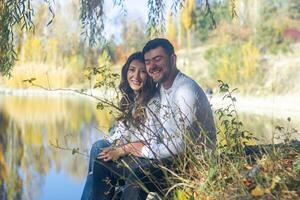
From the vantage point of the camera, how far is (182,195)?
193cm

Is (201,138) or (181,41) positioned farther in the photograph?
(181,41)

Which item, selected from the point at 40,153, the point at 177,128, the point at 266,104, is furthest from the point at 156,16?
the point at 266,104

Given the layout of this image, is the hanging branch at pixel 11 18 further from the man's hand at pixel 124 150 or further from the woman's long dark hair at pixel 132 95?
the man's hand at pixel 124 150

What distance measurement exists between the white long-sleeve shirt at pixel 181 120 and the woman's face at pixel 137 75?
0.86ft

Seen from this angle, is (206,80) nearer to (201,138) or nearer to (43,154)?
(43,154)

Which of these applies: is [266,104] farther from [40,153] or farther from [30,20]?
[30,20]

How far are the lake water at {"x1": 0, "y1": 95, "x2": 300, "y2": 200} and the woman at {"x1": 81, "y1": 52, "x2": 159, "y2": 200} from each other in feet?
0.36

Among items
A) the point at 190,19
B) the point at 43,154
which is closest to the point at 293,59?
the point at 190,19

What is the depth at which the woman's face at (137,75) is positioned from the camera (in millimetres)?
2363

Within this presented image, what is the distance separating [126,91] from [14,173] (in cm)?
310

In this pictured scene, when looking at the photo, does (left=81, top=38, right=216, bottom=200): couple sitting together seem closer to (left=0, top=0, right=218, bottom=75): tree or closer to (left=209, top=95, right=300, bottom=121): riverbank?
(left=0, top=0, right=218, bottom=75): tree

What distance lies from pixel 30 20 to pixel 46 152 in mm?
4194

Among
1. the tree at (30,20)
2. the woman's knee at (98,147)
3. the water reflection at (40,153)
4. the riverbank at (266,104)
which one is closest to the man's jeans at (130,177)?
the woman's knee at (98,147)

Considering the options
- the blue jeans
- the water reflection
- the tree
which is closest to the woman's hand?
the blue jeans
